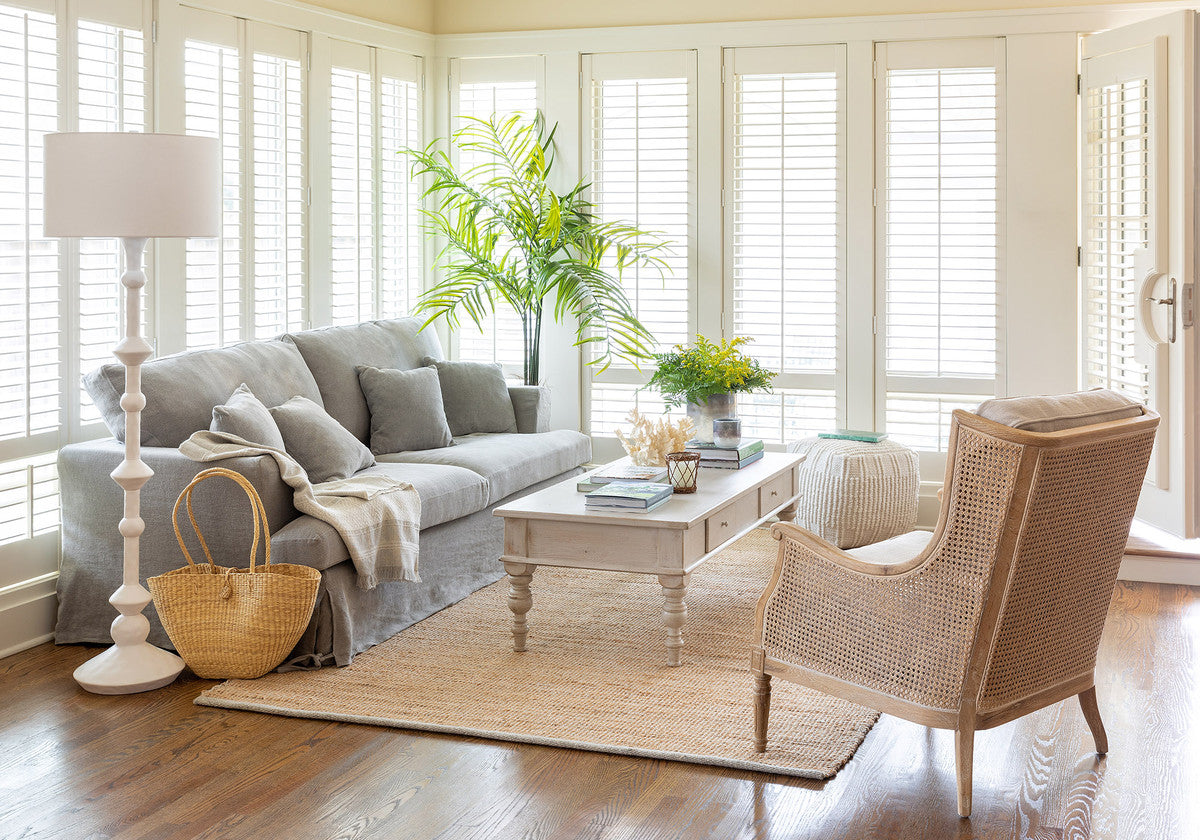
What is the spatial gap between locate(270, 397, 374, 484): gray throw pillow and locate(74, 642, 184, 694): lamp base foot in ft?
2.76

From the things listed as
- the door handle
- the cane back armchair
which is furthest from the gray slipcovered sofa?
the door handle

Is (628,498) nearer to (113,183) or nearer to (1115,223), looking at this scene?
(113,183)

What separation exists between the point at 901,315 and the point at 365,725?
11.2 ft

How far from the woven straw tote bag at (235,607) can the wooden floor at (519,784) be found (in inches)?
6.5

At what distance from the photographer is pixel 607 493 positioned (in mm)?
3803

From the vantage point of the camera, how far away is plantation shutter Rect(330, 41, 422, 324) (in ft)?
18.4

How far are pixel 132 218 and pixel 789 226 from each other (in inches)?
129

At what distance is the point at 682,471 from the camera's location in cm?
408

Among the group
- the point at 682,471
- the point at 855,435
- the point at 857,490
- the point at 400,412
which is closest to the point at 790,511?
the point at 857,490

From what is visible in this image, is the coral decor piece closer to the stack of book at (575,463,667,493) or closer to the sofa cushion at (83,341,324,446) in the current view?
the stack of book at (575,463,667,493)

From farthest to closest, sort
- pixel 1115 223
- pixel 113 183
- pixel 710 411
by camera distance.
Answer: pixel 1115 223
pixel 710 411
pixel 113 183

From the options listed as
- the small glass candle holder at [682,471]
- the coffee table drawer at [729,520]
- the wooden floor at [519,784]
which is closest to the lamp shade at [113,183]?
the wooden floor at [519,784]

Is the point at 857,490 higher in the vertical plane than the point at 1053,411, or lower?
lower

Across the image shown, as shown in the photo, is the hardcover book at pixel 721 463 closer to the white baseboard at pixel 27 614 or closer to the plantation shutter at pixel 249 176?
the plantation shutter at pixel 249 176
